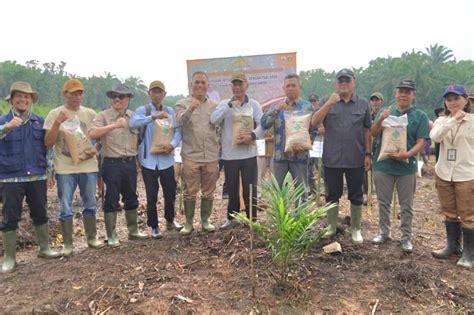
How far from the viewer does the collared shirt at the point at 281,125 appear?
4.84m

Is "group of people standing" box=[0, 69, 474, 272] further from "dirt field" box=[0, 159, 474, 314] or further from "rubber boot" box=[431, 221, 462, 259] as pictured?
"dirt field" box=[0, 159, 474, 314]

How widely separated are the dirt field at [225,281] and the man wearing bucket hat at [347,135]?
798 mm

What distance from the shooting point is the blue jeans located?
14.8 ft

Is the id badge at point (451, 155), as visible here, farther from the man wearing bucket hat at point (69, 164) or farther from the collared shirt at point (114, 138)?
the man wearing bucket hat at point (69, 164)

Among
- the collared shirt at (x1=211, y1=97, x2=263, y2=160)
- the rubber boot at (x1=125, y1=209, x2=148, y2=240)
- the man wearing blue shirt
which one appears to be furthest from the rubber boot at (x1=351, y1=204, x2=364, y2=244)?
the rubber boot at (x1=125, y1=209, x2=148, y2=240)

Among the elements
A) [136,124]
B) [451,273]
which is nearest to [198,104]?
[136,124]

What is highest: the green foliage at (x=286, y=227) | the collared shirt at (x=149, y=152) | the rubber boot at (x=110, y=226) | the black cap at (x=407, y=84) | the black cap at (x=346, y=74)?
the black cap at (x=346, y=74)

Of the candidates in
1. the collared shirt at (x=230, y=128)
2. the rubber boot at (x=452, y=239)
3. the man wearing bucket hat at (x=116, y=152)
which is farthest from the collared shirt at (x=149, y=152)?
the rubber boot at (x=452, y=239)

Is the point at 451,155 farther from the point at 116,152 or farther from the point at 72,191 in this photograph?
the point at 72,191

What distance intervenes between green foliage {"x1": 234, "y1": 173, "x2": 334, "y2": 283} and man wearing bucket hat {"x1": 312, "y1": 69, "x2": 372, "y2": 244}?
54.1 inches

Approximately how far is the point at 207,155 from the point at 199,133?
0.32 m

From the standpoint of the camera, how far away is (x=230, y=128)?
5016 millimetres

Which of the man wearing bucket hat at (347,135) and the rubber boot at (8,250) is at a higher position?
the man wearing bucket hat at (347,135)

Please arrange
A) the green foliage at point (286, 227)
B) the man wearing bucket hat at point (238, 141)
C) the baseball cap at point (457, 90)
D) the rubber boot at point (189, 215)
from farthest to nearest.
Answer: the rubber boot at point (189, 215)
the man wearing bucket hat at point (238, 141)
the baseball cap at point (457, 90)
the green foliage at point (286, 227)
